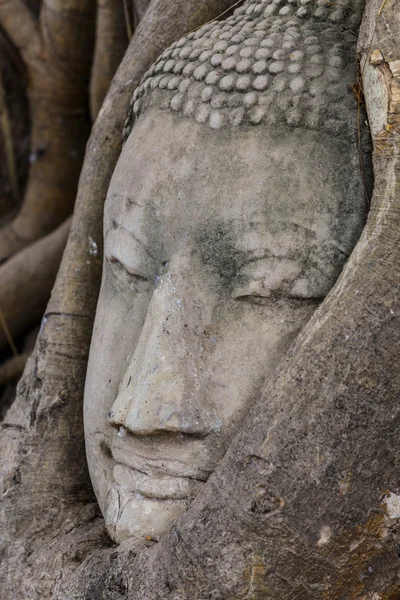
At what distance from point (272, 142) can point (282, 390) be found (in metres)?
0.43

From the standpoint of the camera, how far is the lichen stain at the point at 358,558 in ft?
4.07

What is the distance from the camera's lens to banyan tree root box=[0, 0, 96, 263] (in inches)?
114

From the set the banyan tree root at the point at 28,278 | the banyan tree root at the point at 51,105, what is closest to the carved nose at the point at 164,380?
the banyan tree root at the point at 28,278

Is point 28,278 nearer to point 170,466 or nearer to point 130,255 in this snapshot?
point 130,255

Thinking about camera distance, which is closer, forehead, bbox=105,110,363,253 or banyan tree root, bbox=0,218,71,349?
forehead, bbox=105,110,363,253

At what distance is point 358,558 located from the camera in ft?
4.15

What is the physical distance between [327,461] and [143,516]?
37cm

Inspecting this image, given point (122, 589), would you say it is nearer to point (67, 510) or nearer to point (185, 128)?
point (67, 510)

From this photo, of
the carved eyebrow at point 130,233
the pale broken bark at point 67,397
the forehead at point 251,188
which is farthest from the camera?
the pale broken bark at point 67,397

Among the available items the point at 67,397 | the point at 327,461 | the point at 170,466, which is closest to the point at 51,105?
the point at 67,397

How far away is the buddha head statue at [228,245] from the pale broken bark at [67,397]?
0.79 feet

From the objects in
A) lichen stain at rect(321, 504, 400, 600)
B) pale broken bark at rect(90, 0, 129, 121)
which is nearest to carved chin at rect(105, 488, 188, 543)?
lichen stain at rect(321, 504, 400, 600)

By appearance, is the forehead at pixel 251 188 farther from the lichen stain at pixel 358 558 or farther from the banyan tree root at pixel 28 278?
the banyan tree root at pixel 28 278

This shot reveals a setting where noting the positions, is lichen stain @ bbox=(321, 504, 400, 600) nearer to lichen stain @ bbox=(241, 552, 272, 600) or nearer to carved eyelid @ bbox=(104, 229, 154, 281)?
lichen stain @ bbox=(241, 552, 272, 600)
